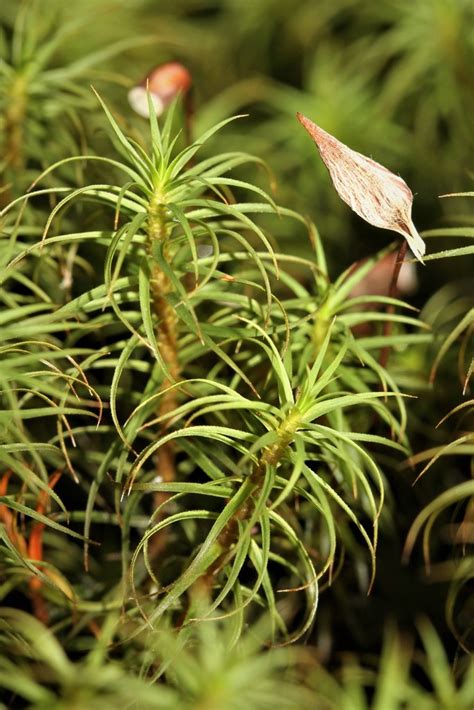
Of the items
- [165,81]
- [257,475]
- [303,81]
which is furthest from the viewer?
[303,81]

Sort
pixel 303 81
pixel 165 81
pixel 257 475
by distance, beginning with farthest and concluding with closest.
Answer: pixel 303 81, pixel 165 81, pixel 257 475

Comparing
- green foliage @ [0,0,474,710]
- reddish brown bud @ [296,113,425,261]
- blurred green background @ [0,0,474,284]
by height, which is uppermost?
blurred green background @ [0,0,474,284]

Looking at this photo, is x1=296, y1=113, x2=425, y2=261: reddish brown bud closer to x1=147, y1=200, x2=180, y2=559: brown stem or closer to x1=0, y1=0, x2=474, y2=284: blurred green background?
x1=147, y1=200, x2=180, y2=559: brown stem

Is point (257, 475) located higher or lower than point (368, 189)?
lower

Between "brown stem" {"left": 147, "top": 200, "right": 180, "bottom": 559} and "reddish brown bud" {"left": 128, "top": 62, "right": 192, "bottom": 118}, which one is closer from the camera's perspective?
"brown stem" {"left": 147, "top": 200, "right": 180, "bottom": 559}

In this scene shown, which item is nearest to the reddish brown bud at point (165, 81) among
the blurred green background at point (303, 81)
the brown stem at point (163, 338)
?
the blurred green background at point (303, 81)

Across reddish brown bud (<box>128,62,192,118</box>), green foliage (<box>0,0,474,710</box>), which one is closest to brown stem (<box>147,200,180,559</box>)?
green foliage (<box>0,0,474,710</box>)

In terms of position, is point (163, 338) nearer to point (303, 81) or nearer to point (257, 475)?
point (257, 475)

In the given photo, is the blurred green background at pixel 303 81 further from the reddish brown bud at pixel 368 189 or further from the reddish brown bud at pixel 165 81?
the reddish brown bud at pixel 368 189

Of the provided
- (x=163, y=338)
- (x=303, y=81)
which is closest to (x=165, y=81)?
(x=163, y=338)

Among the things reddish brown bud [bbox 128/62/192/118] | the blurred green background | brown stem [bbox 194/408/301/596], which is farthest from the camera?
the blurred green background
